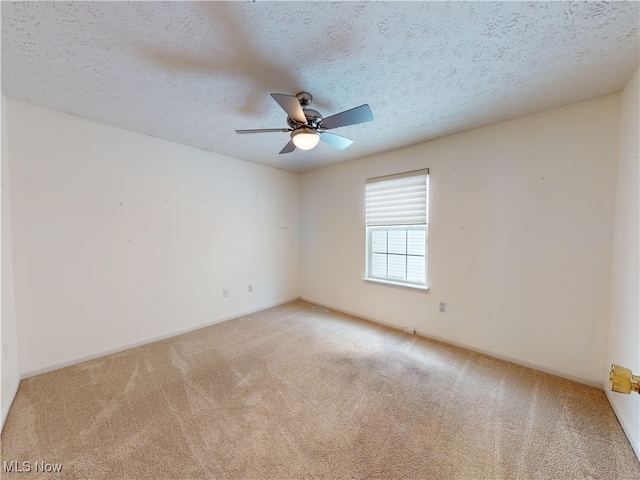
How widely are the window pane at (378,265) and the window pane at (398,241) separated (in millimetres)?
189

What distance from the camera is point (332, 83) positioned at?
1815 millimetres

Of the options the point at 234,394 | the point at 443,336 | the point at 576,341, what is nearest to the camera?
the point at 234,394

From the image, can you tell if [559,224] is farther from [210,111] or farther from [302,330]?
[210,111]

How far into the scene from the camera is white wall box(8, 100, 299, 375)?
215 cm

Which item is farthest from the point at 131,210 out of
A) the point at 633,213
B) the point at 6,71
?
the point at 633,213

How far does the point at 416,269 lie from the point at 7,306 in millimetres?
3977

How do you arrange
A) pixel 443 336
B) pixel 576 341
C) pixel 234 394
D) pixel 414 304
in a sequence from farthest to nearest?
pixel 414 304 → pixel 443 336 → pixel 576 341 → pixel 234 394

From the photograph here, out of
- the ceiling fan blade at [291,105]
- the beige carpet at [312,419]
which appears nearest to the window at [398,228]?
the beige carpet at [312,419]

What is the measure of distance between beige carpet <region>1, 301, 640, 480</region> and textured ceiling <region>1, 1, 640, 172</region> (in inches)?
96.1

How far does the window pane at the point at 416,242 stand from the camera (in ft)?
10.2

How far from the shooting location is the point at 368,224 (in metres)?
3.59

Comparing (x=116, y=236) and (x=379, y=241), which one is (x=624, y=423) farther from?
(x=116, y=236)

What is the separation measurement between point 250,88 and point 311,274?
3.15 m

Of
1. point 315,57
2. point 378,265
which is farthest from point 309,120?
point 378,265
